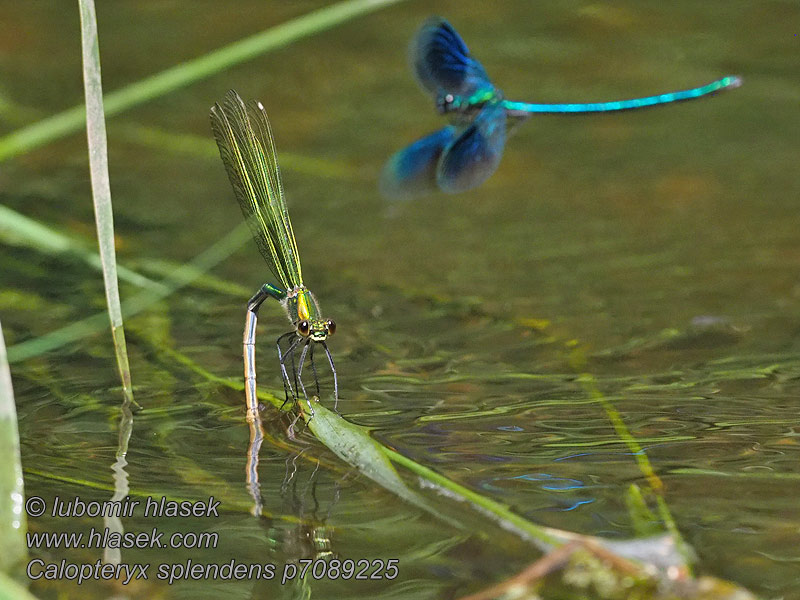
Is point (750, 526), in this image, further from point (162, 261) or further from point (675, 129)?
point (675, 129)

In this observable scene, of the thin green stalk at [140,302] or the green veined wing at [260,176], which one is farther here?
the thin green stalk at [140,302]

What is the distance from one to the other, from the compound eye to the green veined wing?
0.16m

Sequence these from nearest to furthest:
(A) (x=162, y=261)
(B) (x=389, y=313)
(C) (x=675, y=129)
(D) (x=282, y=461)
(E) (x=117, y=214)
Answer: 1. (D) (x=282, y=461)
2. (B) (x=389, y=313)
3. (A) (x=162, y=261)
4. (E) (x=117, y=214)
5. (C) (x=675, y=129)

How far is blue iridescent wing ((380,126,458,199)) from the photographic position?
9.20 feet

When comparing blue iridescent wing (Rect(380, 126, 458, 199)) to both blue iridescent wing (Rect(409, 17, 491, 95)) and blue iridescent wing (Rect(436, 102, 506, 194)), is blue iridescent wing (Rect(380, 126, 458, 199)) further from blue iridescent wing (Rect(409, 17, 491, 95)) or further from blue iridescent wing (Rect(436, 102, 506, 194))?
blue iridescent wing (Rect(409, 17, 491, 95))

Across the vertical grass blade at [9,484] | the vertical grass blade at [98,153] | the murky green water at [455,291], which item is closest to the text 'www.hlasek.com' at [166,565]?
the murky green water at [455,291]

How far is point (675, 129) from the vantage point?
16.4 ft

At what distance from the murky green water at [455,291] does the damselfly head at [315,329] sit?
211 mm

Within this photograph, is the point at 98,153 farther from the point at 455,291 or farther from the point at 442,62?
the point at 455,291

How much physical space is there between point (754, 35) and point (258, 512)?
448 cm

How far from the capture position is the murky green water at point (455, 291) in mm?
2031

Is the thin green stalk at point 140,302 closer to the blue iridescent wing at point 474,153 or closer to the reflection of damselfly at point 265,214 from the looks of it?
the reflection of damselfly at point 265,214

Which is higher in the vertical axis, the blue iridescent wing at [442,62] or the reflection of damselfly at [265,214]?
the blue iridescent wing at [442,62]

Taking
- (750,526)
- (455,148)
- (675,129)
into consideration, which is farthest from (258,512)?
(675,129)
